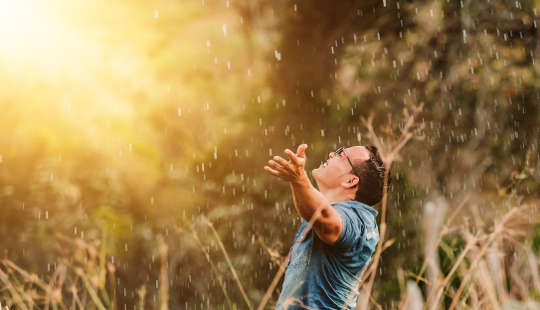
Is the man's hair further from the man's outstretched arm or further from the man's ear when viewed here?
the man's outstretched arm

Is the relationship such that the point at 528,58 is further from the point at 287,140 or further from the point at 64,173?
the point at 64,173

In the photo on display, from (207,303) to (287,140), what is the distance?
2.52 metres

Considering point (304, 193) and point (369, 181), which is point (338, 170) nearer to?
point (369, 181)

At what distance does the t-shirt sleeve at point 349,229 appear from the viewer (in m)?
2.10

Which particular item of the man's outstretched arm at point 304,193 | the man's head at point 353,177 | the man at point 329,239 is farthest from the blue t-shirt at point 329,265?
the man's head at point 353,177

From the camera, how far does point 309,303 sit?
7.21 feet

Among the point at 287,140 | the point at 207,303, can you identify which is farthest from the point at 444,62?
the point at 207,303

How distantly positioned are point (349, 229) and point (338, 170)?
516 mm

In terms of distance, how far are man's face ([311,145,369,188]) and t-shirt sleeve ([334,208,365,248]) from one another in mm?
363

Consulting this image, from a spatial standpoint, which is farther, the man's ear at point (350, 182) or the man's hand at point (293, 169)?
the man's ear at point (350, 182)

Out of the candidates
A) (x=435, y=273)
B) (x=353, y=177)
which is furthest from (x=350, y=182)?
(x=435, y=273)

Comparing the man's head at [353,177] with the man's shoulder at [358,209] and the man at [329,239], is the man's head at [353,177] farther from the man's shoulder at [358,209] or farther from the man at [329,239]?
the man's shoulder at [358,209]

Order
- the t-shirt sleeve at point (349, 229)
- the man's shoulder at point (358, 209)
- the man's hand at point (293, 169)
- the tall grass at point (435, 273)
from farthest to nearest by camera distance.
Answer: the man's shoulder at point (358, 209) < the t-shirt sleeve at point (349, 229) < the man's hand at point (293, 169) < the tall grass at point (435, 273)

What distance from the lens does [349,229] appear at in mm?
2125
